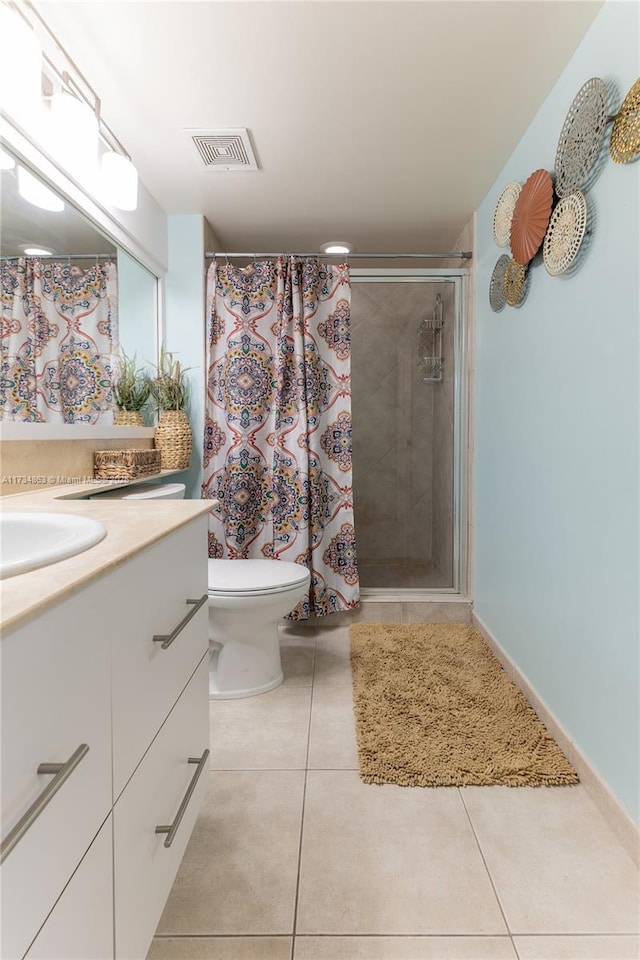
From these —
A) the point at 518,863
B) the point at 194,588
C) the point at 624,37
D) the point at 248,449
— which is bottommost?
the point at 518,863

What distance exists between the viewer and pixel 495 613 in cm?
242

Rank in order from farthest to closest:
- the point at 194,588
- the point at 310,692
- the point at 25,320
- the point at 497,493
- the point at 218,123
Answer: the point at 497,493 → the point at 310,692 → the point at 218,123 → the point at 25,320 → the point at 194,588

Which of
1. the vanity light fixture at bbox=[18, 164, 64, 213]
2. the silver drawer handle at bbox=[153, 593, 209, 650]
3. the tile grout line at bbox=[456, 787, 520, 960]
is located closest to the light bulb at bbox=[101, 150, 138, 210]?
the vanity light fixture at bbox=[18, 164, 64, 213]

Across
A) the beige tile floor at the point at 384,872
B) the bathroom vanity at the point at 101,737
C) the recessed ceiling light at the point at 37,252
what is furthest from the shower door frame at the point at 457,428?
the bathroom vanity at the point at 101,737

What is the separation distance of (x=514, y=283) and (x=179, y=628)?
179cm

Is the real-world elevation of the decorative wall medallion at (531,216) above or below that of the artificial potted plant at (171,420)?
above

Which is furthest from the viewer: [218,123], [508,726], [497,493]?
[497,493]

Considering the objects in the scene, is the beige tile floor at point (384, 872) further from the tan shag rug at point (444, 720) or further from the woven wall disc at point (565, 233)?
the woven wall disc at point (565, 233)

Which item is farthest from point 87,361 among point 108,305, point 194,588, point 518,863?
point 518,863

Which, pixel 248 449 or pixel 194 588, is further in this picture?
pixel 248 449

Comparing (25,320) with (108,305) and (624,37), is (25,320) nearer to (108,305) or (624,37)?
(108,305)

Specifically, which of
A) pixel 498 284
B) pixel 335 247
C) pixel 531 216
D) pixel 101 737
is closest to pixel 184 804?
pixel 101 737

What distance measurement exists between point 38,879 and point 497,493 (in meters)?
2.14

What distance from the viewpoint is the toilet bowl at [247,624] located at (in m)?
1.98
